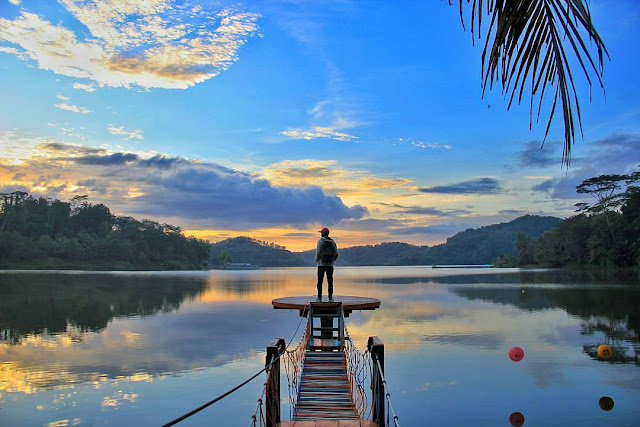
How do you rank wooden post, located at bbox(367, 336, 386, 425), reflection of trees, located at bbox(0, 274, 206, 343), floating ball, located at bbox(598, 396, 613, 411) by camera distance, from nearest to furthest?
wooden post, located at bbox(367, 336, 386, 425) < floating ball, located at bbox(598, 396, 613, 411) < reflection of trees, located at bbox(0, 274, 206, 343)

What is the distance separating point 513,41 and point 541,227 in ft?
620

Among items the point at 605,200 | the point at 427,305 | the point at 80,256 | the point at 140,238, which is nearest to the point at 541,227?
the point at 605,200

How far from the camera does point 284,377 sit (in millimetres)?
12516

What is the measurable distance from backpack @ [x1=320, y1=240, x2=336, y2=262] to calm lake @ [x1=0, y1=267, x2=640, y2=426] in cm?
313

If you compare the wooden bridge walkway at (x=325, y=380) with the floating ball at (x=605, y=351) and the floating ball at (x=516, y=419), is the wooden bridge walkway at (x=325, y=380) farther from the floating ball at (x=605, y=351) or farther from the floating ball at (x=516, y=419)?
the floating ball at (x=605, y=351)

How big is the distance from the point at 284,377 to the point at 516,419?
5403 mm

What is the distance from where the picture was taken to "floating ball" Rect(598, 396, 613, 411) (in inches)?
409

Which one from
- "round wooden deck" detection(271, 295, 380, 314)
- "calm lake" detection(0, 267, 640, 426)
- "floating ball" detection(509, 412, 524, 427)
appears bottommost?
"floating ball" detection(509, 412, 524, 427)

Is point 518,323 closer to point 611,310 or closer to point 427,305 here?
point 611,310

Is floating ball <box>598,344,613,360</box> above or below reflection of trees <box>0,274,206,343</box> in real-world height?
above

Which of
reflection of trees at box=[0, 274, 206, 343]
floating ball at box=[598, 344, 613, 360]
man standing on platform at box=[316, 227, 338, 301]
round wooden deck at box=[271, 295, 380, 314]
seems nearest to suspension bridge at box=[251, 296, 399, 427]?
round wooden deck at box=[271, 295, 380, 314]

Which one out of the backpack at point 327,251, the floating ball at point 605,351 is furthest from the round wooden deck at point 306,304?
the floating ball at point 605,351

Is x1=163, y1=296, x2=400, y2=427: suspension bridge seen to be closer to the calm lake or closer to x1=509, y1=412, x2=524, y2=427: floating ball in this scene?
the calm lake

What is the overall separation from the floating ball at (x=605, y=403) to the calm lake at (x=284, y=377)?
43mm
